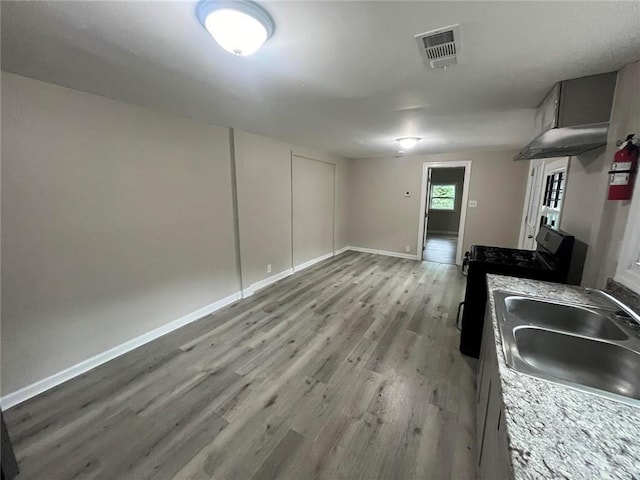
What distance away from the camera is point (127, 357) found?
93.4 inches

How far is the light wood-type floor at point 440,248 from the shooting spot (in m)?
5.77

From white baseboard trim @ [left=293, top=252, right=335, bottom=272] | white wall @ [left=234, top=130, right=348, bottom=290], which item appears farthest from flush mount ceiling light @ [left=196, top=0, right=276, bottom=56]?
white baseboard trim @ [left=293, top=252, right=335, bottom=272]

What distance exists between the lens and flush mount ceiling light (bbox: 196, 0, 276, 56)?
1093mm

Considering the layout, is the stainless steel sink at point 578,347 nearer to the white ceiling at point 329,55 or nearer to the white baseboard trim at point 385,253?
the white ceiling at point 329,55

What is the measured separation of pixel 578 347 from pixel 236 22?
218cm

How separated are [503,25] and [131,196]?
2952 millimetres

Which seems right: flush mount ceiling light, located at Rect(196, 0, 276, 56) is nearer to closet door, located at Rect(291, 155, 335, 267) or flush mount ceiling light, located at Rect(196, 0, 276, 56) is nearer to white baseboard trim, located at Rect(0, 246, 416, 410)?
white baseboard trim, located at Rect(0, 246, 416, 410)

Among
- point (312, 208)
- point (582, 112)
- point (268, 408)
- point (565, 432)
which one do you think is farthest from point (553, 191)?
point (268, 408)

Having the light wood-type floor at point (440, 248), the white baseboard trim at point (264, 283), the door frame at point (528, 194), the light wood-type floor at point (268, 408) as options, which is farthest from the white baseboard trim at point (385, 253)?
the light wood-type floor at point (268, 408)

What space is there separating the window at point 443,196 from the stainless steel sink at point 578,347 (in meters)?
8.34

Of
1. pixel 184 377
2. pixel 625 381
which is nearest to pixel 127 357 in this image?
pixel 184 377

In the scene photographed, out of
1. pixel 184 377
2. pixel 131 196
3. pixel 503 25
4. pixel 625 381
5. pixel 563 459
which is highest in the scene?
pixel 503 25

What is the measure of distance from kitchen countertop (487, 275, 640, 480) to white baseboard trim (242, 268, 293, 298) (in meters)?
3.31

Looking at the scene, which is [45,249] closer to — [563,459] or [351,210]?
[563,459]
